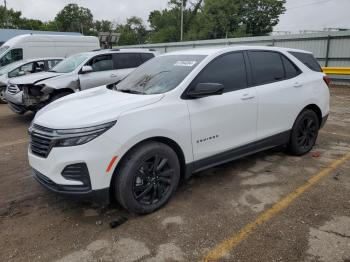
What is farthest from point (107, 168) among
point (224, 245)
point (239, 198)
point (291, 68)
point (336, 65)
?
point (336, 65)

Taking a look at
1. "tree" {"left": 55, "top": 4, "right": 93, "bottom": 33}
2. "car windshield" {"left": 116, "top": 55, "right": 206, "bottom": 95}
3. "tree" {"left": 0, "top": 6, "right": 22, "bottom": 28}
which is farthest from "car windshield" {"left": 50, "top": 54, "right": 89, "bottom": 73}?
"tree" {"left": 55, "top": 4, "right": 93, "bottom": 33}

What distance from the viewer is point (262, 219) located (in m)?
3.29

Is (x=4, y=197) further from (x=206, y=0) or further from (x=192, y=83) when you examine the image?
(x=206, y=0)

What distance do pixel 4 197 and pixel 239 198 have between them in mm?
2889

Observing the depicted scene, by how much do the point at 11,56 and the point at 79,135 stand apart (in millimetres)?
13857

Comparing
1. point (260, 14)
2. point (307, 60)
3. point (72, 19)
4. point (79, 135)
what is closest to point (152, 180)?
point (79, 135)

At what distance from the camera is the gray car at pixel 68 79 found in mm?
7781

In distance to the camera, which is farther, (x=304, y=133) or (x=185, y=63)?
(x=304, y=133)

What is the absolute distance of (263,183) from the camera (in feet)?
13.7

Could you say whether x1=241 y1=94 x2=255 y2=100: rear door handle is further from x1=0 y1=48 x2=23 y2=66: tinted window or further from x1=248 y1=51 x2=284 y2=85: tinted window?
x1=0 y1=48 x2=23 y2=66: tinted window

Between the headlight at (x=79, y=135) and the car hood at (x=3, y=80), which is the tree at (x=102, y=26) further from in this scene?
the headlight at (x=79, y=135)

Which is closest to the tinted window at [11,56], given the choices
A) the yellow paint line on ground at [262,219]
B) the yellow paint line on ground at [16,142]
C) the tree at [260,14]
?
the yellow paint line on ground at [16,142]

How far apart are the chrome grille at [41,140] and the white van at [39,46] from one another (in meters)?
13.0

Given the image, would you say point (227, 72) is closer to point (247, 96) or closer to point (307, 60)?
point (247, 96)
